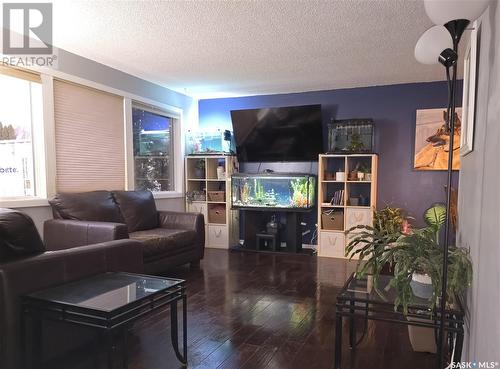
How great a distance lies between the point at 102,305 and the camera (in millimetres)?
1565

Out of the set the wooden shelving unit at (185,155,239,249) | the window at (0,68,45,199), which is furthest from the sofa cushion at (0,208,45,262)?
the wooden shelving unit at (185,155,239,249)

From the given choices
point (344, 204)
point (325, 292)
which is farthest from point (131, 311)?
point (344, 204)

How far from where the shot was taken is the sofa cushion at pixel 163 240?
3354 millimetres

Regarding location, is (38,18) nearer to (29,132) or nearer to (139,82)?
(29,132)

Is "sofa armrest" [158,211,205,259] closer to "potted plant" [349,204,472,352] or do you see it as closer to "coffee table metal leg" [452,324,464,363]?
"potted plant" [349,204,472,352]

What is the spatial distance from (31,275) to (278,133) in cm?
384

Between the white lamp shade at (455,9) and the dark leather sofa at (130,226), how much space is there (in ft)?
8.71

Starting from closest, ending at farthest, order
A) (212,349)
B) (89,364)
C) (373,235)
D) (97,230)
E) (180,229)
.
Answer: (373,235)
(89,364)
(212,349)
(97,230)
(180,229)

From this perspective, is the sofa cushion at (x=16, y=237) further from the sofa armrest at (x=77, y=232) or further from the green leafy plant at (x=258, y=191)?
the green leafy plant at (x=258, y=191)

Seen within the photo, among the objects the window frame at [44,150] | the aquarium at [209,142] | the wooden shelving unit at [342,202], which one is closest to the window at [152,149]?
the aquarium at [209,142]

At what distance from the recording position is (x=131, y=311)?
5.29 ft

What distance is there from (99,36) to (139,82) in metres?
1.40

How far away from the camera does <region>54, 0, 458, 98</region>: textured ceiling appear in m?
2.55

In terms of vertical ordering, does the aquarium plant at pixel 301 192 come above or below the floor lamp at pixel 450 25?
below
